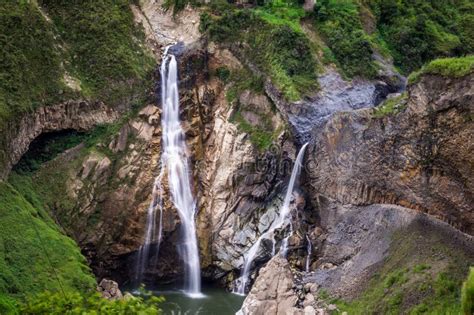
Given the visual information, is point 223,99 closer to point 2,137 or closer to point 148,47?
point 148,47

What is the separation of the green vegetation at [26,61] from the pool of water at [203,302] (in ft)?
47.3

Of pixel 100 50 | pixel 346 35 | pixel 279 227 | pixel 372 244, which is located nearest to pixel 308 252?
pixel 279 227

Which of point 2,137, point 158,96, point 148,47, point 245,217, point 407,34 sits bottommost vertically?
point 245,217

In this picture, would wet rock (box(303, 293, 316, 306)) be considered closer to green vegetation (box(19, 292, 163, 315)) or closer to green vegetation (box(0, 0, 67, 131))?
green vegetation (box(19, 292, 163, 315))

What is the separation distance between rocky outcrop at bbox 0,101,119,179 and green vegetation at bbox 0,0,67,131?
2.24 ft

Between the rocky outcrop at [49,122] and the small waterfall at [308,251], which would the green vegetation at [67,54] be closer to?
the rocky outcrop at [49,122]

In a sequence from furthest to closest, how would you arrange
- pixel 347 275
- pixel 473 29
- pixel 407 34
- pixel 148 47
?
pixel 473 29 < pixel 407 34 < pixel 148 47 < pixel 347 275

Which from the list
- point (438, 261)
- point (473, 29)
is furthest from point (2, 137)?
point (473, 29)

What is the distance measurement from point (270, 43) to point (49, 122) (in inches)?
683

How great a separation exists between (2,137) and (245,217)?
15772mm

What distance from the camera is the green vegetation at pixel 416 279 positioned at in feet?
88.4

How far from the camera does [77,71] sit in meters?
42.3

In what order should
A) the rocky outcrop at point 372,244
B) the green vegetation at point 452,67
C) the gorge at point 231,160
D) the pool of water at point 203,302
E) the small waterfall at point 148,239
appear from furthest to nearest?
the small waterfall at point 148,239 < the pool of water at point 203,302 < the gorge at point 231,160 < the rocky outcrop at point 372,244 < the green vegetation at point 452,67

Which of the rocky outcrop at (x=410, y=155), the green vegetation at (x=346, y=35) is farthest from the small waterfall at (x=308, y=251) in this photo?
the green vegetation at (x=346, y=35)
